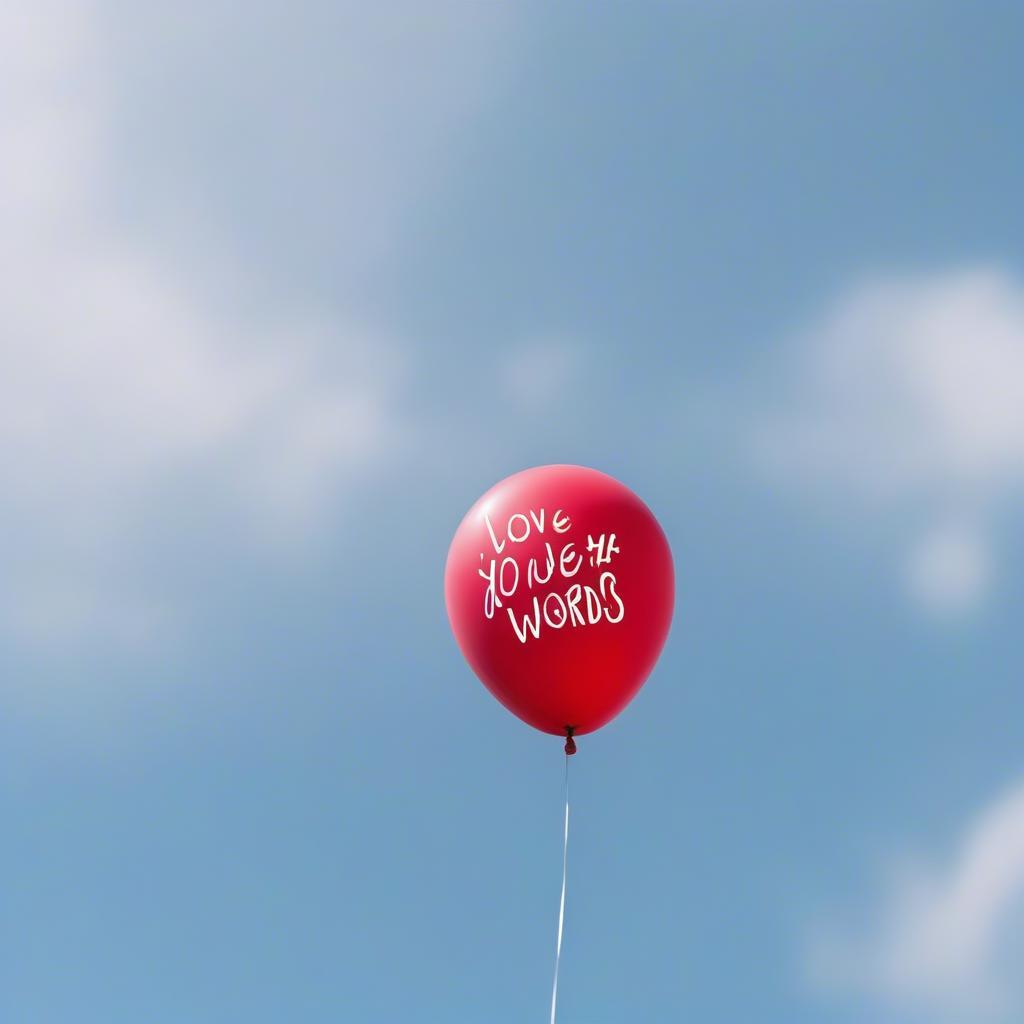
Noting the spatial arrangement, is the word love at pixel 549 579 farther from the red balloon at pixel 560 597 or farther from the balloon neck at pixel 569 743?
the balloon neck at pixel 569 743

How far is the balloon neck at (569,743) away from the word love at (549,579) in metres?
0.94

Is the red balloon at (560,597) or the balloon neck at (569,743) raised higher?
the red balloon at (560,597)

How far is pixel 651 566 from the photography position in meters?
9.79

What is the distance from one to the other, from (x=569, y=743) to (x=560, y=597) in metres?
1.32

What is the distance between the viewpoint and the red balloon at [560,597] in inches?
365

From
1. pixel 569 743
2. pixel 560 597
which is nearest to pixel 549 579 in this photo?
pixel 560 597

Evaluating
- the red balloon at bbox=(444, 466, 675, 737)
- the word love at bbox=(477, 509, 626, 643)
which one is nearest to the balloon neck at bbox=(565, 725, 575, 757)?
the red balloon at bbox=(444, 466, 675, 737)

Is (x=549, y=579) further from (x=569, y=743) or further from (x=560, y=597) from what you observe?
(x=569, y=743)

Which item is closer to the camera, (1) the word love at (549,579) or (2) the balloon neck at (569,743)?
(1) the word love at (549,579)

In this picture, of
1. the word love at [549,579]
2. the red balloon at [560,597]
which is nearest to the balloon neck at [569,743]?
the red balloon at [560,597]

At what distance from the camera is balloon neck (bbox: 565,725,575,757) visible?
31.6 feet

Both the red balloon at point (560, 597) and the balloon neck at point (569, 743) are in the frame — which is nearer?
A: the red balloon at point (560, 597)

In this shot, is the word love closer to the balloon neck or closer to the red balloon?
the red balloon

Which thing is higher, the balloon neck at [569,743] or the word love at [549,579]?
the word love at [549,579]
